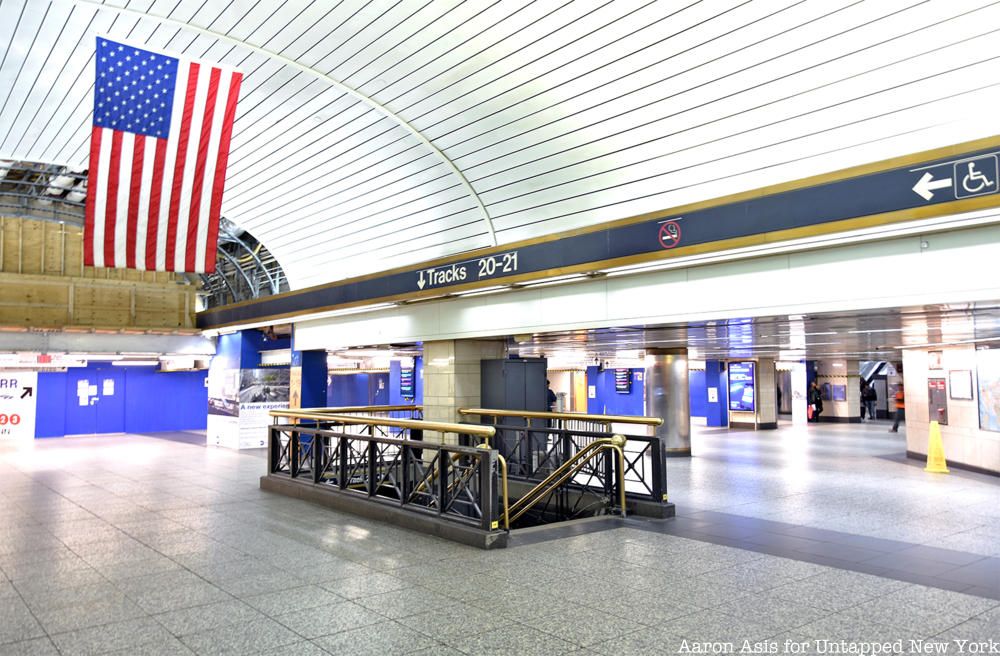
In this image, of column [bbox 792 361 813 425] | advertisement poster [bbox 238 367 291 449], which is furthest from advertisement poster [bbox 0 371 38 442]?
column [bbox 792 361 813 425]

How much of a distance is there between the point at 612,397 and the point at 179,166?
878 inches

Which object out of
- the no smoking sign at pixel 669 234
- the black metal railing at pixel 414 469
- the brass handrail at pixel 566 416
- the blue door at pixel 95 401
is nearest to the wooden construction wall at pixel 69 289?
the blue door at pixel 95 401

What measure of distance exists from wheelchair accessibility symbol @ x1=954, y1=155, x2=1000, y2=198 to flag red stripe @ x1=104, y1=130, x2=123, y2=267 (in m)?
8.80

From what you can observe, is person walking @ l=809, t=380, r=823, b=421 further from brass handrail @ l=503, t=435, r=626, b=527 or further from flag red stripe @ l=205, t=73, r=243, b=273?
flag red stripe @ l=205, t=73, r=243, b=273

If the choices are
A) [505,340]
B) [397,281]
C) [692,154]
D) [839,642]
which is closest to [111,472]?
[397,281]

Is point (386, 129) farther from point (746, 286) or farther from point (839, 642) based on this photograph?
point (839, 642)

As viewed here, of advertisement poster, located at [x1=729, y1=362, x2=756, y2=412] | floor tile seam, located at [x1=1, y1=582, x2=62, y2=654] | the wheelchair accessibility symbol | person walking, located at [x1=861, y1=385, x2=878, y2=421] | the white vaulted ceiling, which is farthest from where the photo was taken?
person walking, located at [x1=861, y1=385, x2=878, y2=421]

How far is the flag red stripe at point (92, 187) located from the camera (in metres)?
7.93

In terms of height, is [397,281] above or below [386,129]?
below

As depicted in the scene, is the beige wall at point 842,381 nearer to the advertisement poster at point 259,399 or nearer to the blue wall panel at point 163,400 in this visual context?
the advertisement poster at point 259,399

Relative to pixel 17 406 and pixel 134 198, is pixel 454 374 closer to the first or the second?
pixel 134 198

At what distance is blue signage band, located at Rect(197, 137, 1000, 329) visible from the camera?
5922mm

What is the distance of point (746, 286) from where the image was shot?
26.4 feet

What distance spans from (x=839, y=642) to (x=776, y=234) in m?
4.16
